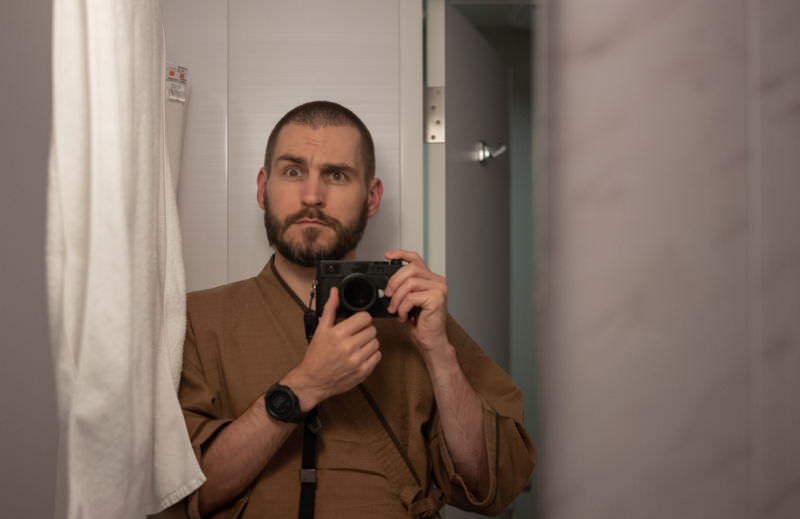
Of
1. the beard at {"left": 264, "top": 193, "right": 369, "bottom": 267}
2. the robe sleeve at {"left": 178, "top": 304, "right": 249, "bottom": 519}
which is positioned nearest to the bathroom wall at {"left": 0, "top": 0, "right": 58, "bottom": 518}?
the robe sleeve at {"left": 178, "top": 304, "right": 249, "bottom": 519}

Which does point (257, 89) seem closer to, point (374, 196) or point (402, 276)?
point (374, 196)

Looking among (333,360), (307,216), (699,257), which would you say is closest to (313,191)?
(307,216)

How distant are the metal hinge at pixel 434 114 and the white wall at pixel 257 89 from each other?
0.06m

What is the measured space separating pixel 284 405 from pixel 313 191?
1.41 feet

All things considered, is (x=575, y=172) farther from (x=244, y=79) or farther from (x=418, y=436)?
(x=244, y=79)

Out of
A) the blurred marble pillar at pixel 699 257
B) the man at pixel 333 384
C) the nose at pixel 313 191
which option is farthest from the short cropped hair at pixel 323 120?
the blurred marble pillar at pixel 699 257

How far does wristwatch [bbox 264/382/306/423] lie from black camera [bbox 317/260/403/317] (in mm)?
141

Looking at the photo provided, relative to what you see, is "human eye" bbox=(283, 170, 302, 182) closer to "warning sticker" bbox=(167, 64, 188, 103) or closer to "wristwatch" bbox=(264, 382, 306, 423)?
"warning sticker" bbox=(167, 64, 188, 103)

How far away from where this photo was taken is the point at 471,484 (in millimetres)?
964

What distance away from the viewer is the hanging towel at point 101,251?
43 cm

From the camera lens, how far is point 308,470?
0.89 m

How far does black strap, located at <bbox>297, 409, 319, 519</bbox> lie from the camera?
88cm

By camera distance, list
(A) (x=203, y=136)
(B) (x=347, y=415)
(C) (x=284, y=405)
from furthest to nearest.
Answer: (A) (x=203, y=136) → (B) (x=347, y=415) → (C) (x=284, y=405)

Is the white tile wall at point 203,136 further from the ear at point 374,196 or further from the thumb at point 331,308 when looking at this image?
the thumb at point 331,308
